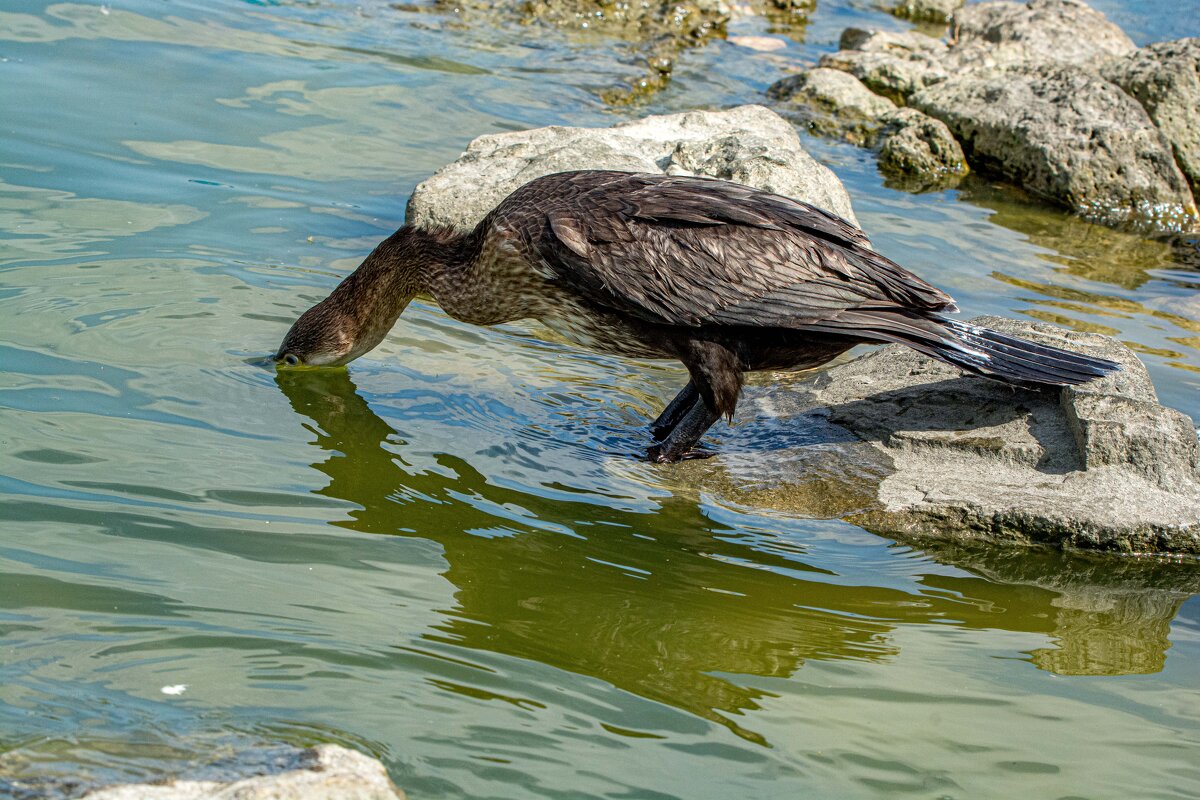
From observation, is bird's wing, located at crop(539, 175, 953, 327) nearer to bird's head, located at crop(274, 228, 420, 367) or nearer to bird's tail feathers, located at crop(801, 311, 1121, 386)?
bird's tail feathers, located at crop(801, 311, 1121, 386)

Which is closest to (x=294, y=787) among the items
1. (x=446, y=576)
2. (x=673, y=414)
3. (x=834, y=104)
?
(x=446, y=576)

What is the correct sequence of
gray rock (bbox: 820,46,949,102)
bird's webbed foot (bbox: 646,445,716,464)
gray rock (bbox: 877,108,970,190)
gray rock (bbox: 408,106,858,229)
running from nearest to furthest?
bird's webbed foot (bbox: 646,445,716,464) < gray rock (bbox: 408,106,858,229) < gray rock (bbox: 877,108,970,190) < gray rock (bbox: 820,46,949,102)

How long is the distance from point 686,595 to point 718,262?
57.6 inches

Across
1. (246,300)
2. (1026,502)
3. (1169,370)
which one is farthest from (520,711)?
(1169,370)

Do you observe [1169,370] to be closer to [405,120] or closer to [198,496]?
[198,496]

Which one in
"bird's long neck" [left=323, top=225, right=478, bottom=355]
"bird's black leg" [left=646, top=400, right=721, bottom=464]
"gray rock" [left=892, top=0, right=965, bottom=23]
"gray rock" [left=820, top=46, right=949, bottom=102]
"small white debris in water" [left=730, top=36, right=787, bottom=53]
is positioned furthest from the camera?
"gray rock" [left=892, top=0, right=965, bottom=23]

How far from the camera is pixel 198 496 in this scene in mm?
4648

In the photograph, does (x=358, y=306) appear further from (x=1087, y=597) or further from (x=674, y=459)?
(x=1087, y=597)

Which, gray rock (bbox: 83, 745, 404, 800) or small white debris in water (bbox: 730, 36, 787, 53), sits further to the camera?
small white debris in water (bbox: 730, 36, 787, 53)

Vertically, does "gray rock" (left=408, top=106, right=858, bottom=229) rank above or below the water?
above

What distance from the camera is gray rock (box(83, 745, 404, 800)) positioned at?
2.64 m

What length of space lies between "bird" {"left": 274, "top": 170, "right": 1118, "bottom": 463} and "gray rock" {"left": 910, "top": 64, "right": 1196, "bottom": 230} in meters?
5.19

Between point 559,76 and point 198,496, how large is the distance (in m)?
7.99

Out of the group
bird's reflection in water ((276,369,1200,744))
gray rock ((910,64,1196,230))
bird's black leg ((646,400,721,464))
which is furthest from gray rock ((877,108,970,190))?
bird's reflection in water ((276,369,1200,744))
